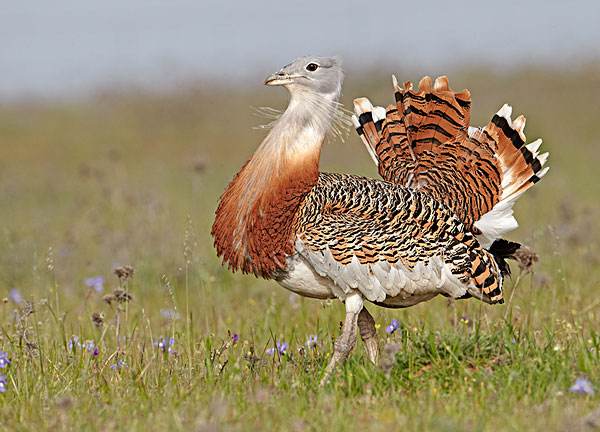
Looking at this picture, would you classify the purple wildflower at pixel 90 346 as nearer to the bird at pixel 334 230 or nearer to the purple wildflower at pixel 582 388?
the bird at pixel 334 230

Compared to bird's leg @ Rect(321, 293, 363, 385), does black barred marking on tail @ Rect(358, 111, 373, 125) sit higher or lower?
higher

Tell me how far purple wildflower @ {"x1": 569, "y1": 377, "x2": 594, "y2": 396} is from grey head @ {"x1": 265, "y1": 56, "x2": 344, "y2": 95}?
1673 millimetres

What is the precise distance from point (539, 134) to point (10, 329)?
1035 centimetres

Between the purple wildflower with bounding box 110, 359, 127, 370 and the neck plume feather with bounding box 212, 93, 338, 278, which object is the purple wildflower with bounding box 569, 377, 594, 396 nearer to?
the neck plume feather with bounding box 212, 93, 338, 278

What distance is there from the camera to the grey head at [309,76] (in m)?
4.24

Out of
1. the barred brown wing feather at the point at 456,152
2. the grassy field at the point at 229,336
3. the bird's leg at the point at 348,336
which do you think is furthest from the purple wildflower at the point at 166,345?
the barred brown wing feather at the point at 456,152

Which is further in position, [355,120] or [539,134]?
[539,134]

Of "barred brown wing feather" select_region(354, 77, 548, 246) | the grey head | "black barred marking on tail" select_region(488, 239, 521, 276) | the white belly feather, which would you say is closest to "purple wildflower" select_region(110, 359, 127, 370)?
the white belly feather

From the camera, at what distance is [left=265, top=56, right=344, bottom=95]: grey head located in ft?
13.9

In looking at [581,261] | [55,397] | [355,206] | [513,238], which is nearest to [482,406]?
[355,206]

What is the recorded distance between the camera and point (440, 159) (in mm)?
4887

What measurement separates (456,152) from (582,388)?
1.83 m

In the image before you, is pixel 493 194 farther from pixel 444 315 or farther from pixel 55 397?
pixel 55 397

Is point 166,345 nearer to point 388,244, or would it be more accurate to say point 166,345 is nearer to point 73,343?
point 73,343
